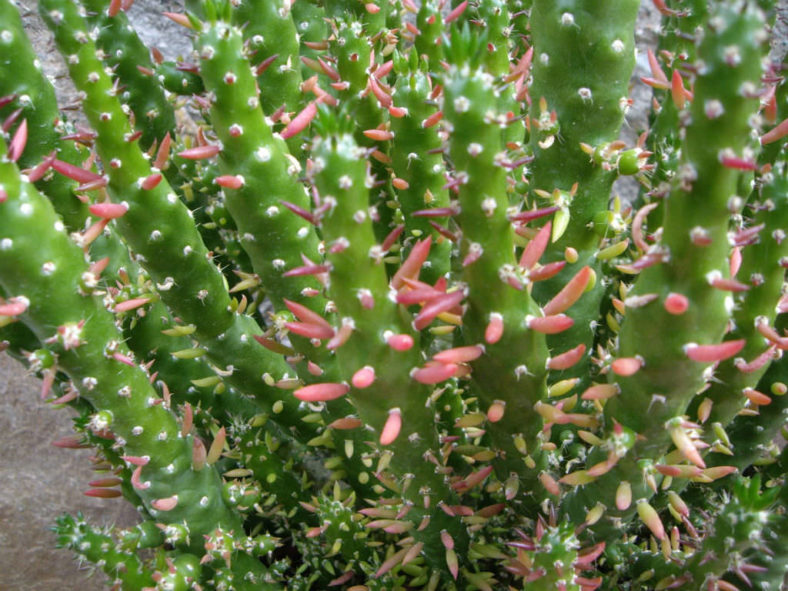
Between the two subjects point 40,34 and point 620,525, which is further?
point 40,34

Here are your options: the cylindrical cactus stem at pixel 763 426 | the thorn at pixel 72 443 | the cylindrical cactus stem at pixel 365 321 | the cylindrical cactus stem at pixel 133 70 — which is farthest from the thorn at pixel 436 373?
the cylindrical cactus stem at pixel 133 70

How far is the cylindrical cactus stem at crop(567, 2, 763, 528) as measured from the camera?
90 centimetres

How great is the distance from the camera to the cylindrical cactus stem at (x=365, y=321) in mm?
1080

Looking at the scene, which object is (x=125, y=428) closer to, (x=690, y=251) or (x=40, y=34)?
(x=690, y=251)

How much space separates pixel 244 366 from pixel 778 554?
1311 millimetres

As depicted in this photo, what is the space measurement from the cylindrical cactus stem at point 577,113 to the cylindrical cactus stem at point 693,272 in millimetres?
460

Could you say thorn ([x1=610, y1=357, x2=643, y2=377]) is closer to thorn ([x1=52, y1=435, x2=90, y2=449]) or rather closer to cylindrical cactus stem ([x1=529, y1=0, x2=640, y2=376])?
cylindrical cactus stem ([x1=529, y1=0, x2=640, y2=376])

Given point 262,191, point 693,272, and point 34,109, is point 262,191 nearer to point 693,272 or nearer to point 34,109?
point 34,109

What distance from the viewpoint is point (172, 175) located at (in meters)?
2.44

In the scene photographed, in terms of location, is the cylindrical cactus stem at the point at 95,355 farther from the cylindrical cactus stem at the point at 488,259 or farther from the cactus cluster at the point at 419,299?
the cylindrical cactus stem at the point at 488,259

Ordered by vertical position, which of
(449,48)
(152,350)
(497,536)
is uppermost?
(449,48)

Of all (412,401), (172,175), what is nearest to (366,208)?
(412,401)

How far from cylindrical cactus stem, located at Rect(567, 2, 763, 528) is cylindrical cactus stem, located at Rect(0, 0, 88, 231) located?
1.31 m

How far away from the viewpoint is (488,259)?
122 centimetres
